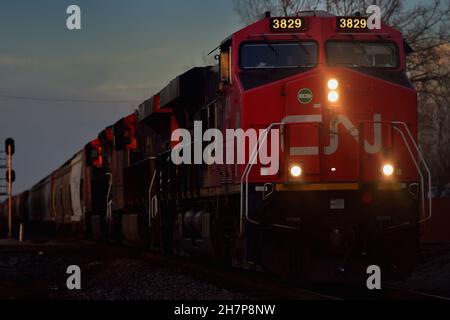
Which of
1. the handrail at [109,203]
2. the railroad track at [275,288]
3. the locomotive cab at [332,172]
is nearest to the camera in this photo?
the railroad track at [275,288]

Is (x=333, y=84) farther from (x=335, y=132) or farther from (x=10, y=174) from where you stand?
(x=10, y=174)

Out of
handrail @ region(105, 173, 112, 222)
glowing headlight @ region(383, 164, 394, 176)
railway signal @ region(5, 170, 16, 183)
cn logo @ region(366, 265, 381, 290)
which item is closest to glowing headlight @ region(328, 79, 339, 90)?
glowing headlight @ region(383, 164, 394, 176)

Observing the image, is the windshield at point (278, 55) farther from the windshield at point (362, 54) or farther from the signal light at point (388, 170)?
the signal light at point (388, 170)

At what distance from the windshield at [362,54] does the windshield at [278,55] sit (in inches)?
13.8

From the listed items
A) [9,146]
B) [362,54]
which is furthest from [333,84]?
[9,146]

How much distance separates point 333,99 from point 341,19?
1.55 m

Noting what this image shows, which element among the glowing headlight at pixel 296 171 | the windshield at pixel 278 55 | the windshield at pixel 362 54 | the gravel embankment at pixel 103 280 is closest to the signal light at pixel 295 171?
the glowing headlight at pixel 296 171

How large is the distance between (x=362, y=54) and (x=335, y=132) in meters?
1.60

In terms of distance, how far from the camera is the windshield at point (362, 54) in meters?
15.9

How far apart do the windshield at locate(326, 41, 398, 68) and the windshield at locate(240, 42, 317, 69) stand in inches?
13.8

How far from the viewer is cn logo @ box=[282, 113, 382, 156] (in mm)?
15391

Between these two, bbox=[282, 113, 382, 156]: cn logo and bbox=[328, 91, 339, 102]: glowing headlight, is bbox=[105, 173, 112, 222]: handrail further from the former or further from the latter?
bbox=[328, 91, 339, 102]: glowing headlight

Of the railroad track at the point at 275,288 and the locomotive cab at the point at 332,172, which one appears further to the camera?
the locomotive cab at the point at 332,172
